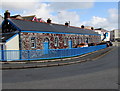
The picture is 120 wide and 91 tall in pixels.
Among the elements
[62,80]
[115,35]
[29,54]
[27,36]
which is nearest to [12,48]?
[27,36]

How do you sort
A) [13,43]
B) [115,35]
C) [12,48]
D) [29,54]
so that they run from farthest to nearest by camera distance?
[115,35] → [13,43] → [12,48] → [29,54]

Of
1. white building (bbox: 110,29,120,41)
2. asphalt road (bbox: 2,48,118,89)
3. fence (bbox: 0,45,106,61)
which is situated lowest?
asphalt road (bbox: 2,48,118,89)

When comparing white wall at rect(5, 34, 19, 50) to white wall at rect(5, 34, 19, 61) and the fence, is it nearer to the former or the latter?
white wall at rect(5, 34, 19, 61)

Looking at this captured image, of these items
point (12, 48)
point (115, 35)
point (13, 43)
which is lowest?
point (12, 48)

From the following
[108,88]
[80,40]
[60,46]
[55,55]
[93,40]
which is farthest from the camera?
[93,40]

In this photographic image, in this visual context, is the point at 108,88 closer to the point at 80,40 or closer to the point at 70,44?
the point at 70,44

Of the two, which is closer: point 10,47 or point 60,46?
point 10,47

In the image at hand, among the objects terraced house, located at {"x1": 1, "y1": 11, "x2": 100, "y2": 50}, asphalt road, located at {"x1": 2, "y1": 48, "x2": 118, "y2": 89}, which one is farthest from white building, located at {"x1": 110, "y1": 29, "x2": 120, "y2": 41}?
asphalt road, located at {"x1": 2, "y1": 48, "x2": 118, "y2": 89}

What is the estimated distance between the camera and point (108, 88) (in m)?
5.41

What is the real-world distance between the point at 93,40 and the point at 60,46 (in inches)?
694

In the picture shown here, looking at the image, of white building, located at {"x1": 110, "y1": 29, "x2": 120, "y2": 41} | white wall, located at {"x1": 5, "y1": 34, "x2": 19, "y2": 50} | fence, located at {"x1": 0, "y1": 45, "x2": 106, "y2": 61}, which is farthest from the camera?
white building, located at {"x1": 110, "y1": 29, "x2": 120, "y2": 41}

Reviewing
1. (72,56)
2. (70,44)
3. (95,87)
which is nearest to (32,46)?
(72,56)

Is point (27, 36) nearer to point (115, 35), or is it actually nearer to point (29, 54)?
point (29, 54)

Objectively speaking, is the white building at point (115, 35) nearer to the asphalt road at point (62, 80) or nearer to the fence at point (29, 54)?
the fence at point (29, 54)
